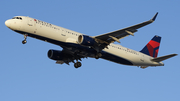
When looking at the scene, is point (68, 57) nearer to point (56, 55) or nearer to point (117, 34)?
point (56, 55)

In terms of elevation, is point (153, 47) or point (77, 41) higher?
point (153, 47)

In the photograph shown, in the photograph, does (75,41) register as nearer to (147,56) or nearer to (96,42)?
(96,42)

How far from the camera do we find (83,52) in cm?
4075

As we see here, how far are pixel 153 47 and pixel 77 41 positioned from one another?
18.1m

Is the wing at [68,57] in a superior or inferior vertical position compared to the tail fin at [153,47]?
inferior

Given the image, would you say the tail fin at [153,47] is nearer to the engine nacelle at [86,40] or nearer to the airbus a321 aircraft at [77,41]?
the airbus a321 aircraft at [77,41]

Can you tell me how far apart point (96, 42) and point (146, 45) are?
1500cm

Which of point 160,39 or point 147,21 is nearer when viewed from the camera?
point 147,21

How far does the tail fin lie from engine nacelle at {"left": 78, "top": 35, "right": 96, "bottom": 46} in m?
14.3

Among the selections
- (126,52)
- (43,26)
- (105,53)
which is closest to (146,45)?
(126,52)

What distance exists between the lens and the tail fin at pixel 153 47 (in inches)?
1980

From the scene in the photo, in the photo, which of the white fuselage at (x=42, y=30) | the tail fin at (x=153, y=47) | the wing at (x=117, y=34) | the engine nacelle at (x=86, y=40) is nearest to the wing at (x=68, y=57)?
the white fuselage at (x=42, y=30)

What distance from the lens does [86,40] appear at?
126 ft

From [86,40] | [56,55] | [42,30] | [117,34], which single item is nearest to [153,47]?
[117,34]
